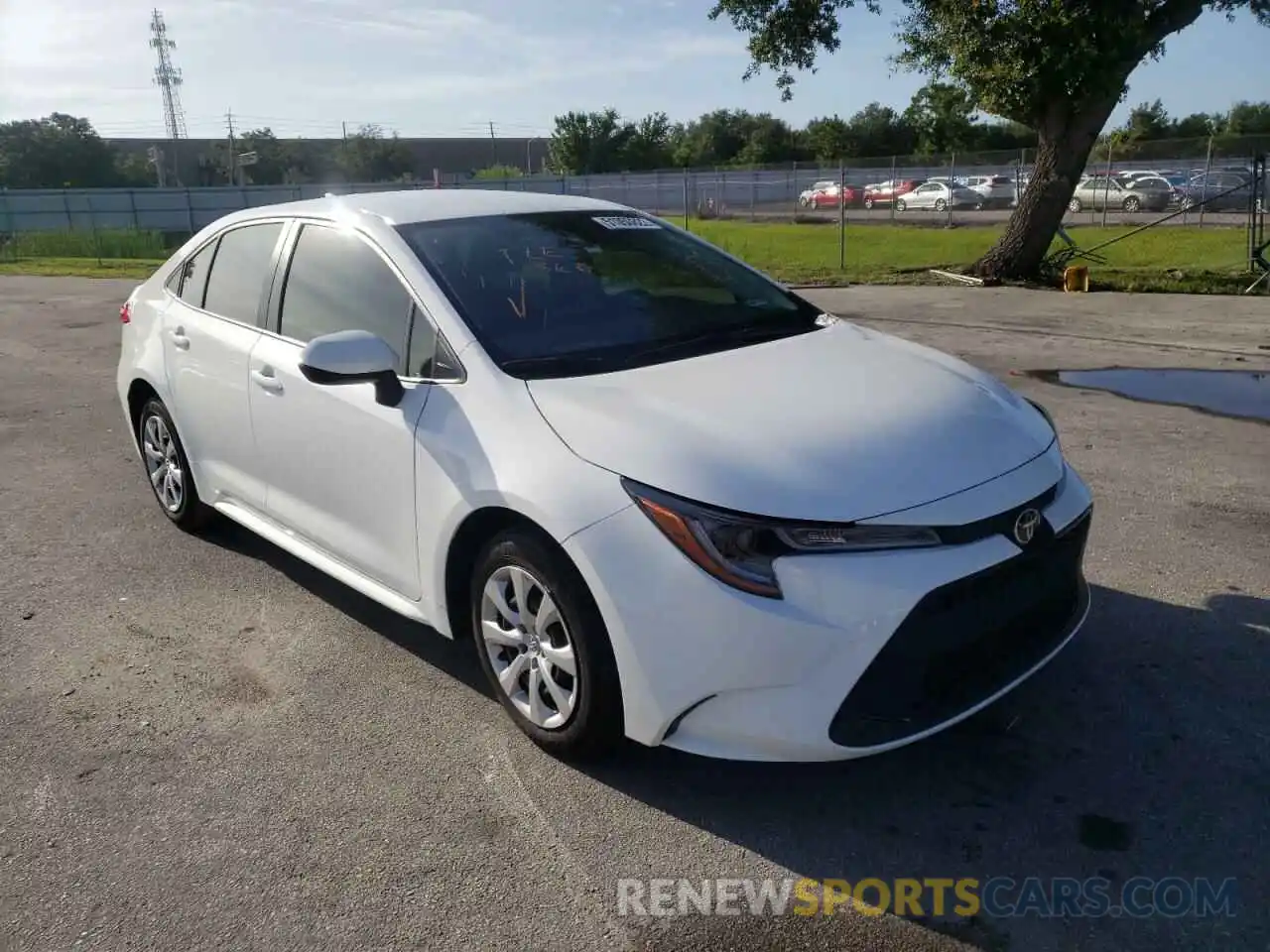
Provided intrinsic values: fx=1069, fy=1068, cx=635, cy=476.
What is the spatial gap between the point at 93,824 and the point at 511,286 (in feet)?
7.12

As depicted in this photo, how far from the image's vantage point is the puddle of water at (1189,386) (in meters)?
7.64

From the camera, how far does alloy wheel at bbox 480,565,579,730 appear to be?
3.15m

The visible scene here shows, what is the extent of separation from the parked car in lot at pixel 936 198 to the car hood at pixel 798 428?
3466cm

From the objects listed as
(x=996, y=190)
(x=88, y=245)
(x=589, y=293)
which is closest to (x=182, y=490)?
(x=589, y=293)

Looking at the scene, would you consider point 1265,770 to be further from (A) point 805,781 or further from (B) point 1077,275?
(B) point 1077,275

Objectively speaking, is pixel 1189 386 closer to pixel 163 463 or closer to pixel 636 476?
pixel 636 476

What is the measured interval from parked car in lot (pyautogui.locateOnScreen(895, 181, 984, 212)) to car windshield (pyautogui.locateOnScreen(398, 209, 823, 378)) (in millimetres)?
33930

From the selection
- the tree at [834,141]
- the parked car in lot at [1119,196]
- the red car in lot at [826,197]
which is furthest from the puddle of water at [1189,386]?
the tree at [834,141]

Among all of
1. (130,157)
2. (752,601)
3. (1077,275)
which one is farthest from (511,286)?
(130,157)

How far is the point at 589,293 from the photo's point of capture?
3965 millimetres

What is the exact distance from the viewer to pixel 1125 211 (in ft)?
104

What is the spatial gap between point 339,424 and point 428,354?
0.49 meters

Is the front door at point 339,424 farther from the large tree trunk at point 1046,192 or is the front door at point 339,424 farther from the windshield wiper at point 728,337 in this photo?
the large tree trunk at point 1046,192

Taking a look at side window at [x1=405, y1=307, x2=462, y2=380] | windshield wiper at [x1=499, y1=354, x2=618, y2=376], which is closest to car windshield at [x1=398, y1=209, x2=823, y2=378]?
windshield wiper at [x1=499, y1=354, x2=618, y2=376]
